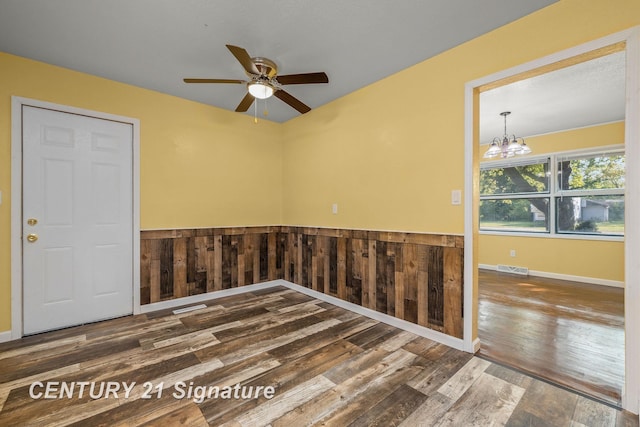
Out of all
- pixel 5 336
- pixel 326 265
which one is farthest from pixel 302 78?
pixel 5 336

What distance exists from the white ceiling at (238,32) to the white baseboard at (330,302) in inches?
103

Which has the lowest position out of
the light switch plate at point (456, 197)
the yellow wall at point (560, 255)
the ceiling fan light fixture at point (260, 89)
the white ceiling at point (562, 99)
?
the yellow wall at point (560, 255)

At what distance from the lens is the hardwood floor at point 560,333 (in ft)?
6.54

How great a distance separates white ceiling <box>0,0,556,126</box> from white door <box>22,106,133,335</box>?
68 cm

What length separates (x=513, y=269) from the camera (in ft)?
17.1

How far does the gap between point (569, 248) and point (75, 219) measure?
23.4 feet

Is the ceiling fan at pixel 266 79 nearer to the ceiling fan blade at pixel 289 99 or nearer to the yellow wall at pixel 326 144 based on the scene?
the ceiling fan blade at pixel 289 99

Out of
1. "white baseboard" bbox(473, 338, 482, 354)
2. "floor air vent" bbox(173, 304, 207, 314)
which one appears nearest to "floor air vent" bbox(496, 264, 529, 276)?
"white baseboard" bbox(473, 338, 482, 354)

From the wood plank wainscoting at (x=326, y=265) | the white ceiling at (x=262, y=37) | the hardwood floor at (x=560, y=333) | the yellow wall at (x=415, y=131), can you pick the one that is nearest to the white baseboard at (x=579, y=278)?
the hardwood floor at (x=560, y=333)

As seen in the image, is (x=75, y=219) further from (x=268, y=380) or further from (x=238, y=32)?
(x=268, y=380)

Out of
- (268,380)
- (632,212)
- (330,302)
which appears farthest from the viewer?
(330,302)

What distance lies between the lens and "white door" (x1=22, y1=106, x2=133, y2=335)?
2643mm

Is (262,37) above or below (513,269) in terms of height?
above

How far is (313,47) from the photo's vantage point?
7.88ft
